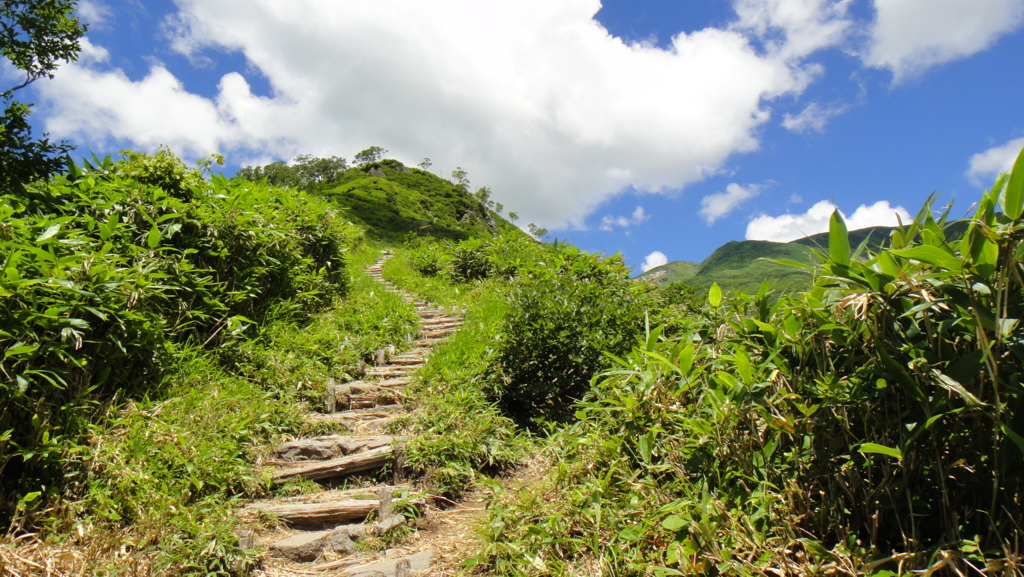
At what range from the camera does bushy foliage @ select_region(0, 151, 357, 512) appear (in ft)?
9.36

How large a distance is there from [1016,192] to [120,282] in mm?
4320

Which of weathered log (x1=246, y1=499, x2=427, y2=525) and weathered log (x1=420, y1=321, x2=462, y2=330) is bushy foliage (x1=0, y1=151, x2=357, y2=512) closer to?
weathered log (x1=246, y1=499, x2=427, y2=525)

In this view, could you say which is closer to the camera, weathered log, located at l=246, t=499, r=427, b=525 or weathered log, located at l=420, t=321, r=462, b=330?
weathered log, located at l=246, t=499, r=427, b=525

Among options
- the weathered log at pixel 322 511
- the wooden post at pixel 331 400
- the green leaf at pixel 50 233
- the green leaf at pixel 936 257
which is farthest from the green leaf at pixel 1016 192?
the wooden post at pixel 331 400

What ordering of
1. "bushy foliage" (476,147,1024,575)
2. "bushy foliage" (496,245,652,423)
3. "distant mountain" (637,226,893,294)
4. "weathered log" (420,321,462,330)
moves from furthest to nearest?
"weathered log" (420,321,462,330)
"bushy foliage" (496,245,652,423)
"distant mountain" (637,226,893,294)
"bushy foliage" (476,147,1024,575)

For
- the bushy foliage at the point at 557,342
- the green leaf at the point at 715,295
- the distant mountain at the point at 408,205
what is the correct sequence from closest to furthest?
the green leaf at the point at 715,295, the bushy foliage at the point at 557,342, the distant mountain at the point at 408,205

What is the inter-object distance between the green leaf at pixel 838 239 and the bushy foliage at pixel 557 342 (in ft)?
9.15

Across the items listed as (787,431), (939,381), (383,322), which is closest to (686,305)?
(383,322)

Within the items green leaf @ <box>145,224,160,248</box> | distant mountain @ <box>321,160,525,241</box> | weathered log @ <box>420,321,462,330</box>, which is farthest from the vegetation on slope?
green leaf @ <box>145,224,160,248</box>

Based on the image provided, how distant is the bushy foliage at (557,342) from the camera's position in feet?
15.5

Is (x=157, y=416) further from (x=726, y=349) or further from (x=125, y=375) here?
(x=726, y=349)

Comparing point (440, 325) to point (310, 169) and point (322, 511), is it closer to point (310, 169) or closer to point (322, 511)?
point (322, 511)

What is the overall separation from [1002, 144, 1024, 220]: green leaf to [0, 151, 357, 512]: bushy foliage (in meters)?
4.09

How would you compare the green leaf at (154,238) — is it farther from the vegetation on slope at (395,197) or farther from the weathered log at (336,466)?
the vegetation on slope at (395,197)
